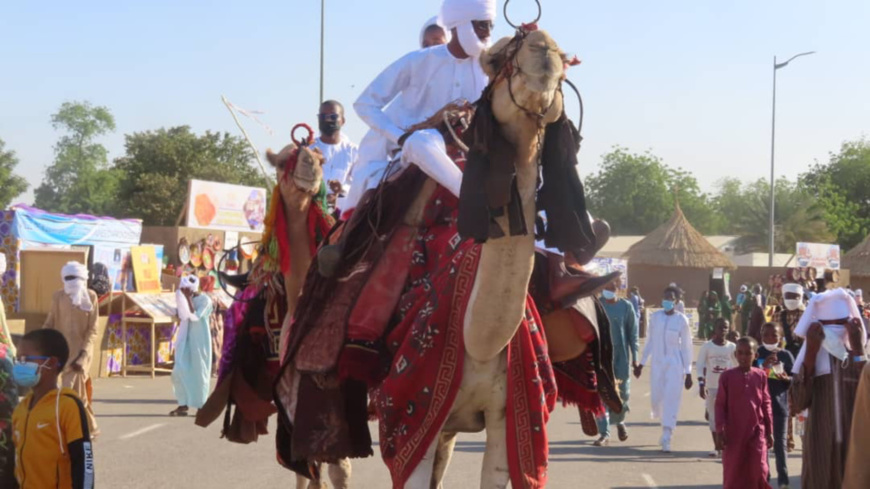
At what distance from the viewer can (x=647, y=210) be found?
110312 millimetres

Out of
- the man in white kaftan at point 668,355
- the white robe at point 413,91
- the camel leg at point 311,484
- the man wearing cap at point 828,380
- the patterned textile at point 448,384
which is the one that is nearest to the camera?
the patterned textile at point 448,384

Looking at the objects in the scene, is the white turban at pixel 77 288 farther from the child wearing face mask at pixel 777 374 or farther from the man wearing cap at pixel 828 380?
the man wearing cap at pixel 828 380

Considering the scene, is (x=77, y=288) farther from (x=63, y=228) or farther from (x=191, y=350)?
(x=63, y=228)

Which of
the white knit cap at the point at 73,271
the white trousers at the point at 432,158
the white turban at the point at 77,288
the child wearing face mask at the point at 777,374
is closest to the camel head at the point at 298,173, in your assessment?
the white trousers at the point at 432,158

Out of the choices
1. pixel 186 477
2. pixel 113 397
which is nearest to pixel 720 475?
pixel 186 477

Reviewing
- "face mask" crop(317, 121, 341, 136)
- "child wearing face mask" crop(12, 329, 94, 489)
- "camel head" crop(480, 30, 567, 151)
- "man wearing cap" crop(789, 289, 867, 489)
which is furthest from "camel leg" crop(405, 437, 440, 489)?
"man wearing cap" crop(789, 289, 867, 489)

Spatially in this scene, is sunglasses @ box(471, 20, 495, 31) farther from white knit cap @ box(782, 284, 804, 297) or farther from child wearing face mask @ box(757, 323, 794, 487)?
white knit cap @ box(782, 284, 804, 297)

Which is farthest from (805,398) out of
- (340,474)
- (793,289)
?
(340,474)

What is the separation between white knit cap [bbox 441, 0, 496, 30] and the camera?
20.9 feet

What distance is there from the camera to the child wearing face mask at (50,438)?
18.9 feet

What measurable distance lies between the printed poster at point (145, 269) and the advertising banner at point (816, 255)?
31882 mm

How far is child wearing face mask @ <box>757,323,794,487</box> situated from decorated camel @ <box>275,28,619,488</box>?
6.82 m

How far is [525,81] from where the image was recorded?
15.4ft

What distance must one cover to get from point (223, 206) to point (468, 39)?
24100 mm
